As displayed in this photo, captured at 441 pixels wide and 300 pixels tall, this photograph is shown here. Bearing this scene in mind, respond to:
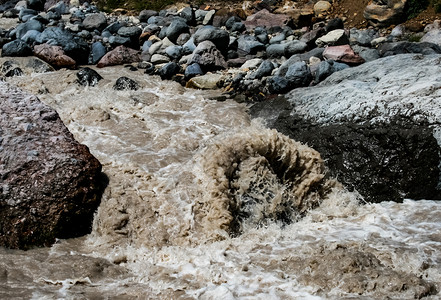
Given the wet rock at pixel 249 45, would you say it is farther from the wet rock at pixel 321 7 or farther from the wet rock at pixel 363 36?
the wet rock at pixel 321 7

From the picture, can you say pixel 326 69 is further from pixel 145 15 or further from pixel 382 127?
pixel 145 15

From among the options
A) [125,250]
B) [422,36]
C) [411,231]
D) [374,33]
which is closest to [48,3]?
[374,33]

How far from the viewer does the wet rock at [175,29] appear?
13656 millimetres

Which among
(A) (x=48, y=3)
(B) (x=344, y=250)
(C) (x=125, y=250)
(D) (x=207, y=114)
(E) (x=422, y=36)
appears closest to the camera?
(B) (x=344, y=250)

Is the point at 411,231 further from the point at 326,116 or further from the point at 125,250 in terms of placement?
the point at 125,250

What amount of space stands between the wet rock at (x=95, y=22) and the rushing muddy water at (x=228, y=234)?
27.5 ft

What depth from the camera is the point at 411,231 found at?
16.8ft

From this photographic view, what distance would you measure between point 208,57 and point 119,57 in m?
2.68

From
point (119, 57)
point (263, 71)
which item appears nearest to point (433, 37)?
point (263, 71)

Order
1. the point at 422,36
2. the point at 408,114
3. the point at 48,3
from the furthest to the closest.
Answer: the point at 48,3, the point at 422,36, the point at 408,114

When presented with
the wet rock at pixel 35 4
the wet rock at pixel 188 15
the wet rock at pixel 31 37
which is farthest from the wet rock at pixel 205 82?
the wet rock at pixel 35 4

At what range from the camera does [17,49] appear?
12.2m

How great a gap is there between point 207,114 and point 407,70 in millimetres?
3489

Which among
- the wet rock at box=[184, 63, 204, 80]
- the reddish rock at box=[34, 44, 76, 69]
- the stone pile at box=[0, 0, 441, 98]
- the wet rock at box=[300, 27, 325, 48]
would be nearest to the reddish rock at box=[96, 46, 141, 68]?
the stone pile at box=[0, 0, 441, 98]
